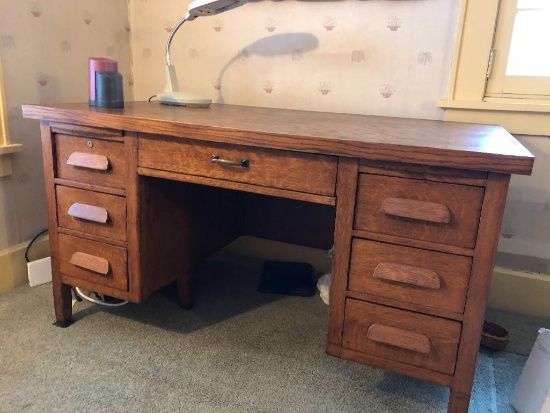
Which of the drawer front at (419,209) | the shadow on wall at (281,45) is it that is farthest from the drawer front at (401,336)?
the shadow on wall at (281,45)

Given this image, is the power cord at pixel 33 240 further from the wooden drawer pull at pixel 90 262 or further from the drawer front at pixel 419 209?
the drawer front at pixel 419 209

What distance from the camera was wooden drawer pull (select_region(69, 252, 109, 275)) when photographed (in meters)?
1.25

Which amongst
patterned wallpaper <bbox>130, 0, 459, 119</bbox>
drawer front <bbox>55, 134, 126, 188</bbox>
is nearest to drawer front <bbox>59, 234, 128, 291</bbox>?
drawer front <bbox>55, 134, 126, 188</bbox>

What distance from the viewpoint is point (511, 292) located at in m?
1.55

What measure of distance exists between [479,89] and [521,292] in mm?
692

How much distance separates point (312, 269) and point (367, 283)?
0.82 meters

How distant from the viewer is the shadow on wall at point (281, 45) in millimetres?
1633

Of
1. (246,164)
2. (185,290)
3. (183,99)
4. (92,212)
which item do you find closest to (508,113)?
(246,164)

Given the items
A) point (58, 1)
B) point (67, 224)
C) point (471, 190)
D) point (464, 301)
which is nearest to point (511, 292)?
point (464, 301)

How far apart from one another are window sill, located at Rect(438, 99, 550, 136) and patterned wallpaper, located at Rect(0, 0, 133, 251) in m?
1.32

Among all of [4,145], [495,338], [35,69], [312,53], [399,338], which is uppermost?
[312,53]

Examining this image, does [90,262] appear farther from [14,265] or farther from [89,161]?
[14,265]

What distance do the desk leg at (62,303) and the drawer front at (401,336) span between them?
33.5 inches

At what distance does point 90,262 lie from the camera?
127 cm
